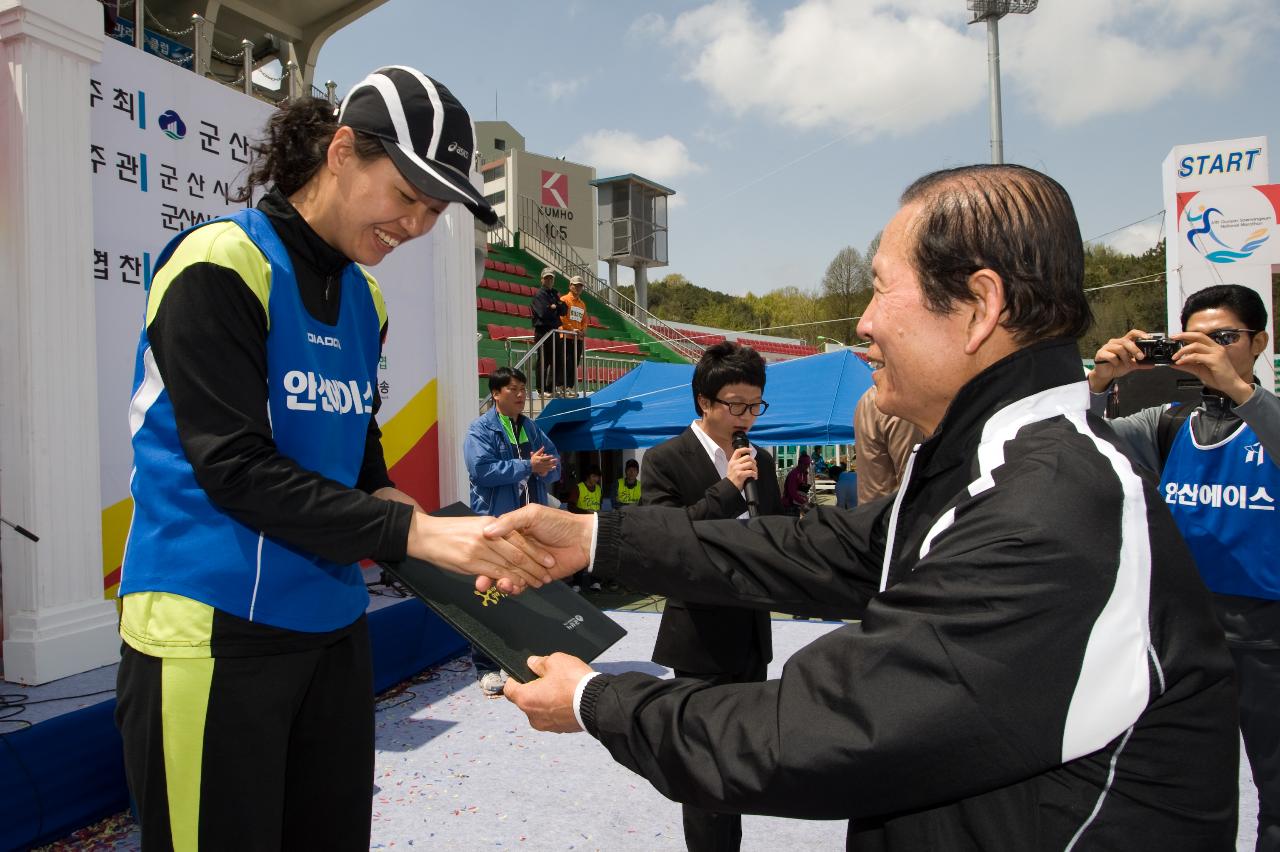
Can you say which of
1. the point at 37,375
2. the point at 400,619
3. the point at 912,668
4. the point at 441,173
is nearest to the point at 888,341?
the point at 912,668

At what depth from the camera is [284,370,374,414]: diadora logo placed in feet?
4.76

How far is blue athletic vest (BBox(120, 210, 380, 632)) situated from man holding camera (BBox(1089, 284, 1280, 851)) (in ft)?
8.16

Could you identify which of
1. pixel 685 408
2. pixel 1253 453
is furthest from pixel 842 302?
pixel 1253 453

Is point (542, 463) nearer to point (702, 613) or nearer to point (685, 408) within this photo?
point (685, 408)

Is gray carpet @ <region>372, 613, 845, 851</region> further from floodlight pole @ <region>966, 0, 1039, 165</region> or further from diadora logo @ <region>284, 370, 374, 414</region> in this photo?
floodlight pole @ <region>966, 0, 1039, 165</region>

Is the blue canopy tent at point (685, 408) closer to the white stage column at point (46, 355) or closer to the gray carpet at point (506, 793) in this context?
the gray carpet at point (506, 793)

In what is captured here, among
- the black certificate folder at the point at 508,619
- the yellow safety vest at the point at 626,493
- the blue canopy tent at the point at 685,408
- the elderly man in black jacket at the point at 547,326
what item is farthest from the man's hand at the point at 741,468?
the elderly man in black jacket at the point at 547,326

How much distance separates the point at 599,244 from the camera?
29719 mm

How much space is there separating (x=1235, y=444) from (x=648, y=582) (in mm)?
2221

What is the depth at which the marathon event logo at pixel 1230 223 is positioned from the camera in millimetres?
10242

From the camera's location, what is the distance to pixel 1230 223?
10.4 m

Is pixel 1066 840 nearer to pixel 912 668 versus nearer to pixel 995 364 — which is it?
pixel 912 668

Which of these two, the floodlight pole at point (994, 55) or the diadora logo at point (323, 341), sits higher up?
the floodlight pole at point (994, 55)

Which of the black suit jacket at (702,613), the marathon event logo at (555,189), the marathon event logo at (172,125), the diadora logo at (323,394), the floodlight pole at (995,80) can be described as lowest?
the black suit jacket at (702,613)
